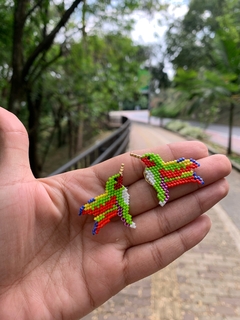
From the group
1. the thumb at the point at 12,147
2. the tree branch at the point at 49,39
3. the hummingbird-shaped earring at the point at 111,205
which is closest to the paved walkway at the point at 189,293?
the hummingbird-shaped earring at the point at 111,205

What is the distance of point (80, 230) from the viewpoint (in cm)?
170

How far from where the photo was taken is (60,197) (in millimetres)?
1708

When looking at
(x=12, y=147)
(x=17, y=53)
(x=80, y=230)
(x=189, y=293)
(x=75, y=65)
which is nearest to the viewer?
(x=12, y=147)

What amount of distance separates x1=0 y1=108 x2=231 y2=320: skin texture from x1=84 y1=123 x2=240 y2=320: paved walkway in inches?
51.0

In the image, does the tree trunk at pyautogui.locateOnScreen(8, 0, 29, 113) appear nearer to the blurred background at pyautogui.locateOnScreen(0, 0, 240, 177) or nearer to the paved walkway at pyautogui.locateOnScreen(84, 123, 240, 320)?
the blurred background at pyautogui.locateOnScreen(0, 0, 240, 177)

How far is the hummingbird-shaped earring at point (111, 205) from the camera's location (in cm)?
160

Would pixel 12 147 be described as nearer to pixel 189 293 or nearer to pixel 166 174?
pixel 166 174

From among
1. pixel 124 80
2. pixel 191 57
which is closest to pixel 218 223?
pixel 124 80

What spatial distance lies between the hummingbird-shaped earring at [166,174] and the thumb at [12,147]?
2.26ft

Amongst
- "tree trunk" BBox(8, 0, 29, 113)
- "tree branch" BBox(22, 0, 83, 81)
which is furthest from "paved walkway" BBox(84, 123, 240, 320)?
"tree branch" BBox(22, 0, 83, 81)

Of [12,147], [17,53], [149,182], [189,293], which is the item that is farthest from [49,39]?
[189,293]

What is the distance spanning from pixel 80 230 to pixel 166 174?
60 cm

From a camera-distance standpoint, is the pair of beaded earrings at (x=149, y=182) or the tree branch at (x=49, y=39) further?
the tree branch at (x=49, y=39)

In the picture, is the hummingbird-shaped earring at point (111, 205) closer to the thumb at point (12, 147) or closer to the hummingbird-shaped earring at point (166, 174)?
the hummingbird-shaped earring at point (166, 174)
